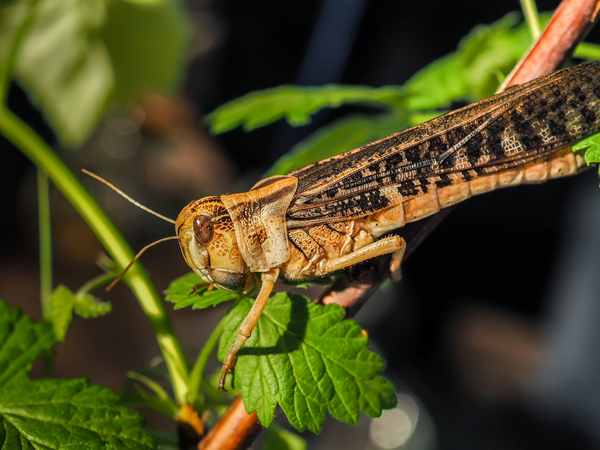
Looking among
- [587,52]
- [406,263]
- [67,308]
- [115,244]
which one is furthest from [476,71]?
[406,263]

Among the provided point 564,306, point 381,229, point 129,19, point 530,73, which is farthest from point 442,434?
point 129,19

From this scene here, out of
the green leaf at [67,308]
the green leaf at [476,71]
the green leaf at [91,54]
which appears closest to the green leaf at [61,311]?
the green leaf at [67,308]

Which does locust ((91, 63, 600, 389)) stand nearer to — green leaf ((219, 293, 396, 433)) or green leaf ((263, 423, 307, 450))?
green leaf ((219, 293, 396, 433))

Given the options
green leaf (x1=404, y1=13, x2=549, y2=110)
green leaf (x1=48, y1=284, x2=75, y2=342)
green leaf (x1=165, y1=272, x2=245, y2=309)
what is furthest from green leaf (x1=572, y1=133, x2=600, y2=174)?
green leaf (x1=48, y1=284, x2=75, y2=342)

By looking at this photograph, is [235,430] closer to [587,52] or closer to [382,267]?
[382,267]

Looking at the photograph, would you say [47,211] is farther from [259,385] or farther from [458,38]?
[458,38]

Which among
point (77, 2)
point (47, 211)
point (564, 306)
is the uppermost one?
point (77, 2)
